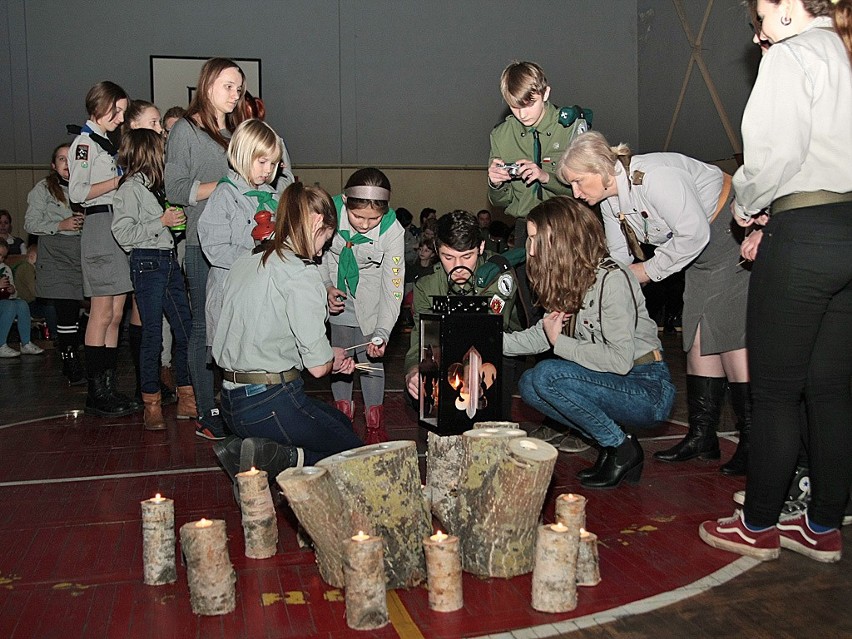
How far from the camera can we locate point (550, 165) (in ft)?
14.1

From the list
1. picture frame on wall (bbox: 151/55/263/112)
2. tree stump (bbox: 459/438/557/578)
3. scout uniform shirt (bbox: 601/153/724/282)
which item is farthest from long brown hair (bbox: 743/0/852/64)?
picture frame on wall (bbox: 151/55/263/112)

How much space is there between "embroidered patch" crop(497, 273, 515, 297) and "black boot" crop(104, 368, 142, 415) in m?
2.44

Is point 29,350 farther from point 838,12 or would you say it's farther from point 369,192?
Answer: point 838,12

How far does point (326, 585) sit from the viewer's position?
2641 mm

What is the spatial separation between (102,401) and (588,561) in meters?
3.57

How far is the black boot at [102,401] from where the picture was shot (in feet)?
16.9

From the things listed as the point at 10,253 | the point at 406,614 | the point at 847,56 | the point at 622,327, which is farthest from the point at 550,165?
the point at 10,253

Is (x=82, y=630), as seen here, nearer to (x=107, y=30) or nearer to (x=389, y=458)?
(x=389, y=458)

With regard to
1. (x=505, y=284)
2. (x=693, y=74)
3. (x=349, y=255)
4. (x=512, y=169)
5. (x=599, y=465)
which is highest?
(x=693, y=74)

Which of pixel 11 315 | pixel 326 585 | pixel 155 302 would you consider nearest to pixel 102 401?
pixel 155 302

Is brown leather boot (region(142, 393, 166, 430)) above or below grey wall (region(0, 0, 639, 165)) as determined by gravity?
below

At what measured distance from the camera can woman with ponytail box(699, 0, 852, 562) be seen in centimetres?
237

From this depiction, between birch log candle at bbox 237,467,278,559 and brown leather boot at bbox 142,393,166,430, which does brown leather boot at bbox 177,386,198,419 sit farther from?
birch log candle at bbox 237,467,278,559

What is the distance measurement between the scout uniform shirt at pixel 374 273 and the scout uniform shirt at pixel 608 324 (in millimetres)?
1161
